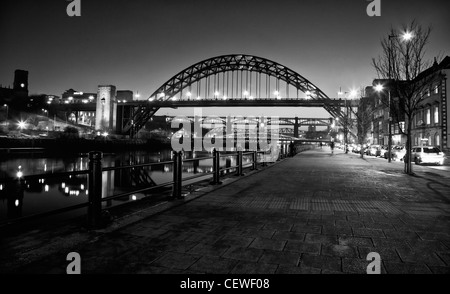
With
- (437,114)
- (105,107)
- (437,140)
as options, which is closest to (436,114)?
(437,114)

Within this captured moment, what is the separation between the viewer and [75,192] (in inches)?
459

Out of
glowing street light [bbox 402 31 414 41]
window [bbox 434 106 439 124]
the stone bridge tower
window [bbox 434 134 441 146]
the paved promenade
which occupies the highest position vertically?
the stone bridge tower

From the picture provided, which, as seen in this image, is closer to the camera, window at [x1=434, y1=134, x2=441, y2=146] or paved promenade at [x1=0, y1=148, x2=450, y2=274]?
paved promenade at [x1=0, y1=148, x2=450, y2=274]

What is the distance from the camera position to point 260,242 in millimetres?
3236

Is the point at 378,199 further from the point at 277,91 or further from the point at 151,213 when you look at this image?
the point at 277,91

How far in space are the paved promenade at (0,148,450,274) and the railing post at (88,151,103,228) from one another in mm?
201

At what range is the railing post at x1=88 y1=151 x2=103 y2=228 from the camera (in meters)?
3.74

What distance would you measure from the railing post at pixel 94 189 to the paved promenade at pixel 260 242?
7.9 inches

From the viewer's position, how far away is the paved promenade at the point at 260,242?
2580 millimetres

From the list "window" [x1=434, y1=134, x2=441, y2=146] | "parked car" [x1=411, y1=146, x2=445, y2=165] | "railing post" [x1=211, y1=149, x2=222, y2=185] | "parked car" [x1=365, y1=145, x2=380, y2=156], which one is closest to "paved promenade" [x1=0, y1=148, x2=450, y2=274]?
"railing post" [x1=211, y1=149, x2=222, y2=185]

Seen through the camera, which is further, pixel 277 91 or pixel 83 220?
pixel 277 91

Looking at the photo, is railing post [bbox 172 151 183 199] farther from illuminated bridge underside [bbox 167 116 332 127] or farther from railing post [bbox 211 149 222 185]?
illuminated bridge underside [bbox 167 116 332 127]

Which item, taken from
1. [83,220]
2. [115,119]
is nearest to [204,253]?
[83,220]
